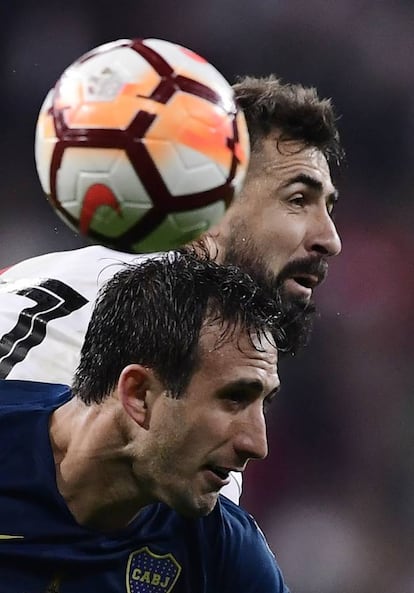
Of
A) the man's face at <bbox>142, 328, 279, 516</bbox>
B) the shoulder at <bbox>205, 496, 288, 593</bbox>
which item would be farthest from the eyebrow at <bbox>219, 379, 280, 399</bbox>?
the shoulder at <bbox>205, 496, 288, 593</bbox>

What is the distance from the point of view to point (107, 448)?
2.04 metres

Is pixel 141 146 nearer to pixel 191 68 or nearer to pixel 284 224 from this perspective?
pixel 191 68

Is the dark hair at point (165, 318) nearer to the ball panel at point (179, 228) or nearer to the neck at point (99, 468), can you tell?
the neck at point (99, 468)

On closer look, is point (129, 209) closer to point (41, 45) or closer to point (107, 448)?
point (107, 448)

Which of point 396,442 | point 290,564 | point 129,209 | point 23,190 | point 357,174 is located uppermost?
point 129,209

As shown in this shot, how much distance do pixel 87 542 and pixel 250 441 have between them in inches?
14.1

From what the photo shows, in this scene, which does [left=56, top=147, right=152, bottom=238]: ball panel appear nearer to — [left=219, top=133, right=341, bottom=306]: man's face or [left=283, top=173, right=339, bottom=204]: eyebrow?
[left=219, top=133, right=341, bottom=306]: man's face

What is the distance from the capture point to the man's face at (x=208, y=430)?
2.05m

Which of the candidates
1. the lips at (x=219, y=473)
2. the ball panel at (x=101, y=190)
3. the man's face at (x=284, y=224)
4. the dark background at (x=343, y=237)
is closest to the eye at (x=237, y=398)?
the lips at (x=219, y=473)

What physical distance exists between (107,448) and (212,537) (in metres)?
0.32

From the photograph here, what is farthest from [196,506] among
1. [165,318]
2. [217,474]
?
[165,318]

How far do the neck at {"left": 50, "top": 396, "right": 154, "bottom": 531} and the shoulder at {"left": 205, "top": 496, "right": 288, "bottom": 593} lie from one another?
20 cm

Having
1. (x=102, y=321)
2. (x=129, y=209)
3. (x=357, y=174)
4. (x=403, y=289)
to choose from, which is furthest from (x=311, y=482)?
(x=129, y=209)

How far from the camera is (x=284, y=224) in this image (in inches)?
111
